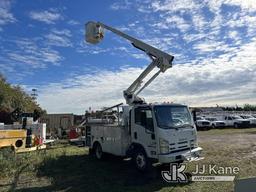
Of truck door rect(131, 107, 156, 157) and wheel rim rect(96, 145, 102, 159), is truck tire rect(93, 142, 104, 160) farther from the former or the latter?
truck door rect(131, 107, 156, 157)

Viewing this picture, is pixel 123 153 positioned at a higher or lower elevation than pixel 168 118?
lower

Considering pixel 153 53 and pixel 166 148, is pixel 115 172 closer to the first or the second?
pixel 166 148

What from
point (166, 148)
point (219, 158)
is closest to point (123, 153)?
point (166, 148)

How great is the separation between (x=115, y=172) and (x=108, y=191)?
278 centimetres

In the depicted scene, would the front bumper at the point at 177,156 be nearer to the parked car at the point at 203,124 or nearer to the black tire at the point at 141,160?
the black tire at the point at 141,160

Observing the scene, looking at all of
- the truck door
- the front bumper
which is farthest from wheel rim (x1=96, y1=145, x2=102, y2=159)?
the front bumper

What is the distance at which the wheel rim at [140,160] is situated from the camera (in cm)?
1212

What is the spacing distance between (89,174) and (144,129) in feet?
8.63

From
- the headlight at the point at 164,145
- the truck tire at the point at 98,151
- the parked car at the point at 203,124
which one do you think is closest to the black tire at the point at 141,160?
the headlight at the point at 164,145

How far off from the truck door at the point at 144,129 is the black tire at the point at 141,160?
0.23m

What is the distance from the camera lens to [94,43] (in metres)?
15.5

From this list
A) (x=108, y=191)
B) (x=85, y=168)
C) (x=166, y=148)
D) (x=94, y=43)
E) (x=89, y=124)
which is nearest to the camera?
(x=108, y=191)

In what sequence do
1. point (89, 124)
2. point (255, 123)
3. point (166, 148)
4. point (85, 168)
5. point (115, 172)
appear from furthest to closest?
point (255, 123)
point (89, 124)
point (85, 168)
point (115, 172)
point (166, 148)

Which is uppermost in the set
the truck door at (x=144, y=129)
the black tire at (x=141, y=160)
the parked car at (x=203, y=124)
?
the parked car at (x=203, y=124)
